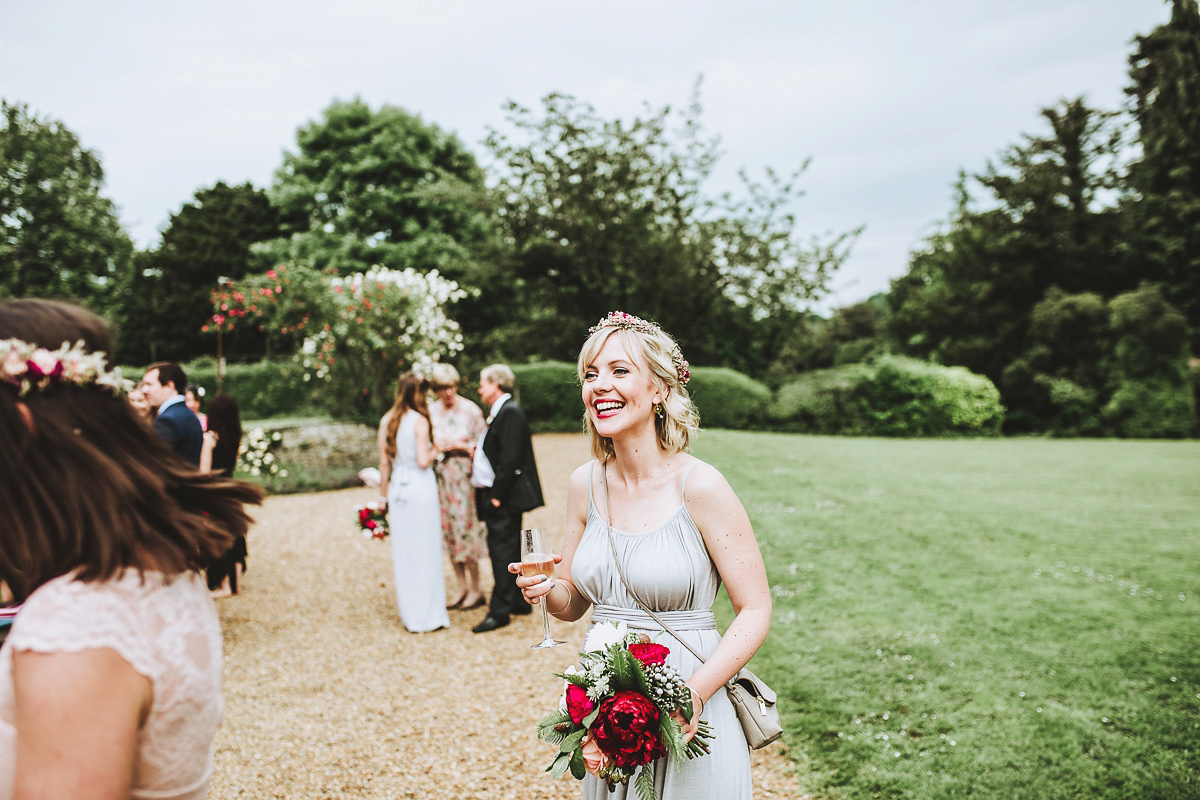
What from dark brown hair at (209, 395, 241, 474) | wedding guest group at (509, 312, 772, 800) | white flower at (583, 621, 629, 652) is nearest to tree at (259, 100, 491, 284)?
dark brown hair at (209, 395, 241, 474)

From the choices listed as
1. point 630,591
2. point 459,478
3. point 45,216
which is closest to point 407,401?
point 459,478

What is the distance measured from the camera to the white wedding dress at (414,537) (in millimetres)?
6562

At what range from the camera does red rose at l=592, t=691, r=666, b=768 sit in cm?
175

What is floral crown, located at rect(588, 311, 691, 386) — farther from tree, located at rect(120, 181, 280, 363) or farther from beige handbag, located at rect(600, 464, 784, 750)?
tree, located at rect(120, 181, 280, 363)

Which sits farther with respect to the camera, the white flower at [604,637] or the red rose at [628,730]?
the white flower at [604,637]

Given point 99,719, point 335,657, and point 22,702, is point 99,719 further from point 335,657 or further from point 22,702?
point 335,657

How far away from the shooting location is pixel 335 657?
19.6 feet

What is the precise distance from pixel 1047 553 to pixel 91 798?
9.62m

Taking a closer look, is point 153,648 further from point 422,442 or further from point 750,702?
point 422,442

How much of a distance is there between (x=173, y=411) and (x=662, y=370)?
212 inches

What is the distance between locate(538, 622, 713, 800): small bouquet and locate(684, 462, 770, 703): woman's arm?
0.64 feet

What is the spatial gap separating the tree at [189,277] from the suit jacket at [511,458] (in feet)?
89.5

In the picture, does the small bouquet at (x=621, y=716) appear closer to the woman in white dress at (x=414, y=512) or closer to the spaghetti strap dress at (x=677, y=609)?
the spaghetti strap dress at (x=677, y=609)

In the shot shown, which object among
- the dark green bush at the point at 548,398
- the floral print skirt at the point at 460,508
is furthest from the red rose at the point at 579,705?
the dark green bush at the point at 548,398
